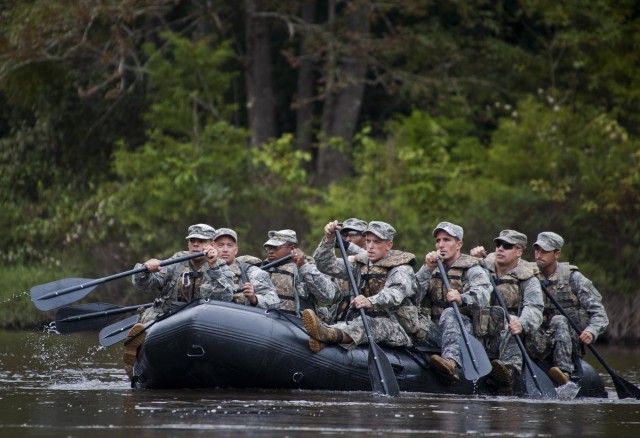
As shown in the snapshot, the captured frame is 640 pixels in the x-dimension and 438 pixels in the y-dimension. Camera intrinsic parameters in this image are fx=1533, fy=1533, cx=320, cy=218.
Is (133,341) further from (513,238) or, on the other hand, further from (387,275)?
(513,238)

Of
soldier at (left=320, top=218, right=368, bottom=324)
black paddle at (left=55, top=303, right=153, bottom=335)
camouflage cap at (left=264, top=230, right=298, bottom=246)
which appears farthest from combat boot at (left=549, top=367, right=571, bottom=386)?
black paddle at (left=55, top=303, right=153, bottom=335)

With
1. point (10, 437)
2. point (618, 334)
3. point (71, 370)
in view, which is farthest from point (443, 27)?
point (10, 437)

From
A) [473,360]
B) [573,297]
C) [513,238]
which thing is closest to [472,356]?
[473,360]

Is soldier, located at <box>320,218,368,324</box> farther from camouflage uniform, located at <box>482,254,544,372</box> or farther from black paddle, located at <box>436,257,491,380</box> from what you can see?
camouflage uniform, located at <box>482,254,544,372</box>

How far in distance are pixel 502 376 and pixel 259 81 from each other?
1537 cm

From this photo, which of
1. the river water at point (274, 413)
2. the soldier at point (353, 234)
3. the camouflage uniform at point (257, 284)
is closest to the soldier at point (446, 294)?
the river water at point (274, 413)

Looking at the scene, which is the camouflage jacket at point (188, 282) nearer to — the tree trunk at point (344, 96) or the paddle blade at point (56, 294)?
the paddle blade at point (56, 294)

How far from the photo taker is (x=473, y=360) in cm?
1440

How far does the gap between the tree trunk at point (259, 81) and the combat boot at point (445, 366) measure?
48.0 ft

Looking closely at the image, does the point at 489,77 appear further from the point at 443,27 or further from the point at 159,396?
the point at 159,396

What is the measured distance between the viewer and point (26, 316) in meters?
23.5

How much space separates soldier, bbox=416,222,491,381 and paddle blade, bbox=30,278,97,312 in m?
3.29

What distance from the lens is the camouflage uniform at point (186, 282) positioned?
14.2 metres

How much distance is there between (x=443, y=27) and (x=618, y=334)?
9.77m
